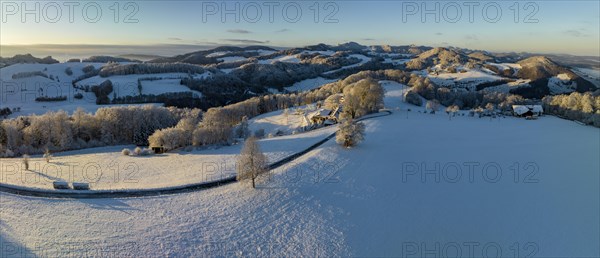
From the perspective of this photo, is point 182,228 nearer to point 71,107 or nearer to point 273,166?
point 273,166

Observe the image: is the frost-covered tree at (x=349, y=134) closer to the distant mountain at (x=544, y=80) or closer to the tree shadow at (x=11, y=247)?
the tree shadow at (x=11, y=247)

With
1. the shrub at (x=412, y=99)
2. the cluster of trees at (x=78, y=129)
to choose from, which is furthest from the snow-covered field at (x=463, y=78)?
the cluster of trees at (x=78, y=129)

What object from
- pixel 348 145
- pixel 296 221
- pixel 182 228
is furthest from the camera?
pixel 348 145

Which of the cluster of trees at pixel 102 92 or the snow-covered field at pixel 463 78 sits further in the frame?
the snow-covered field at pixel 463 78

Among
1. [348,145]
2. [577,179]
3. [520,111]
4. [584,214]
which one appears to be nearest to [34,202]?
[348,145]

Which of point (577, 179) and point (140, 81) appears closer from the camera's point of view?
point (577, 179)

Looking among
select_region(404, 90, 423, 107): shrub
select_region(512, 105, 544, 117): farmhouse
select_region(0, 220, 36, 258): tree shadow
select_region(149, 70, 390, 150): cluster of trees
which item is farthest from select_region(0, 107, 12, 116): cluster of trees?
select_region(512, 105, 544, 117): farmhouse

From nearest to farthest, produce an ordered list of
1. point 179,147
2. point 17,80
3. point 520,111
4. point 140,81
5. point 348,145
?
point 348,145, point 179,147, point 520,111, point 17,80, point 140,81
